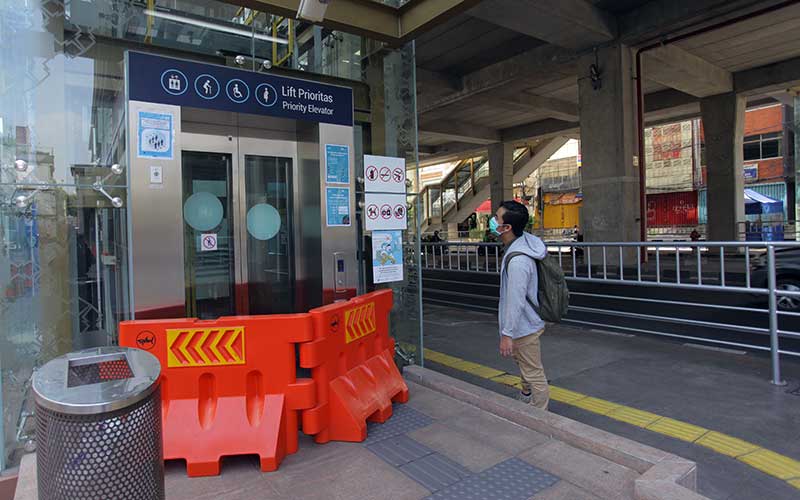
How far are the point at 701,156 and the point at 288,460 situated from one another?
116 ft

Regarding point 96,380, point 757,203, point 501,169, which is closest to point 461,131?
point 501,169

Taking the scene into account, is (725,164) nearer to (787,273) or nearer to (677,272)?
(787,273)

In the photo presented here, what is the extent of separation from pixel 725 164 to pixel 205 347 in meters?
19.3

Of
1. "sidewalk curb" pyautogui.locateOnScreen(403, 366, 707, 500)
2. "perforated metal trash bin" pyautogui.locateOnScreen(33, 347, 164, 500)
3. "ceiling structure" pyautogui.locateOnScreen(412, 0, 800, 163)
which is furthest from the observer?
"ceiling structure" pyautogui.locateOnScreen(412, 0, 800, 163)

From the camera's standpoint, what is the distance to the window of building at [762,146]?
28453 millimetres

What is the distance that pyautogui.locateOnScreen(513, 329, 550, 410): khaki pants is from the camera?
4164mm

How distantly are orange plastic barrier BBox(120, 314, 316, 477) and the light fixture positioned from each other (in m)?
2.76

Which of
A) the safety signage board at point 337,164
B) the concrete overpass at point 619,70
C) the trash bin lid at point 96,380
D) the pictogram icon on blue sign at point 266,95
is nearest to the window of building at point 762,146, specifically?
the concrete overpass at point 619,70

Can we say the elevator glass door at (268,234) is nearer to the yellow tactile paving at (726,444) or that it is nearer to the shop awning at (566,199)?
the yellow tactile paving at (726,444)

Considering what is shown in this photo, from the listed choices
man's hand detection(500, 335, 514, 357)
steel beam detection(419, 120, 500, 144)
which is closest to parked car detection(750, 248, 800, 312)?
man's hand detection(500, 335, 514, 357)

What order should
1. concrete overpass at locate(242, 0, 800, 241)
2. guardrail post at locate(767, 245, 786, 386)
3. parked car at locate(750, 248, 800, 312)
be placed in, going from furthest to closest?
1. concrete overpass at locate(242, 0, 800, 241)
2. parked car at locate(750, 248, 800, 312)
3. guardrail post at locate(767, 245, 786, 386)

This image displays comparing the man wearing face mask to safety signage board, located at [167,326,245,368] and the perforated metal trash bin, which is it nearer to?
safety signage board, located at [167,326,245,368]

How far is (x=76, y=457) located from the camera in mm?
1644

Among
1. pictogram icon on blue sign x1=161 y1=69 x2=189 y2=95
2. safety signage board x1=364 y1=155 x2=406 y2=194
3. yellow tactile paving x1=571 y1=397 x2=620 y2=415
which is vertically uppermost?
pictogram icon on blue sign x1=161 y1=69 x2=189 y2=95
